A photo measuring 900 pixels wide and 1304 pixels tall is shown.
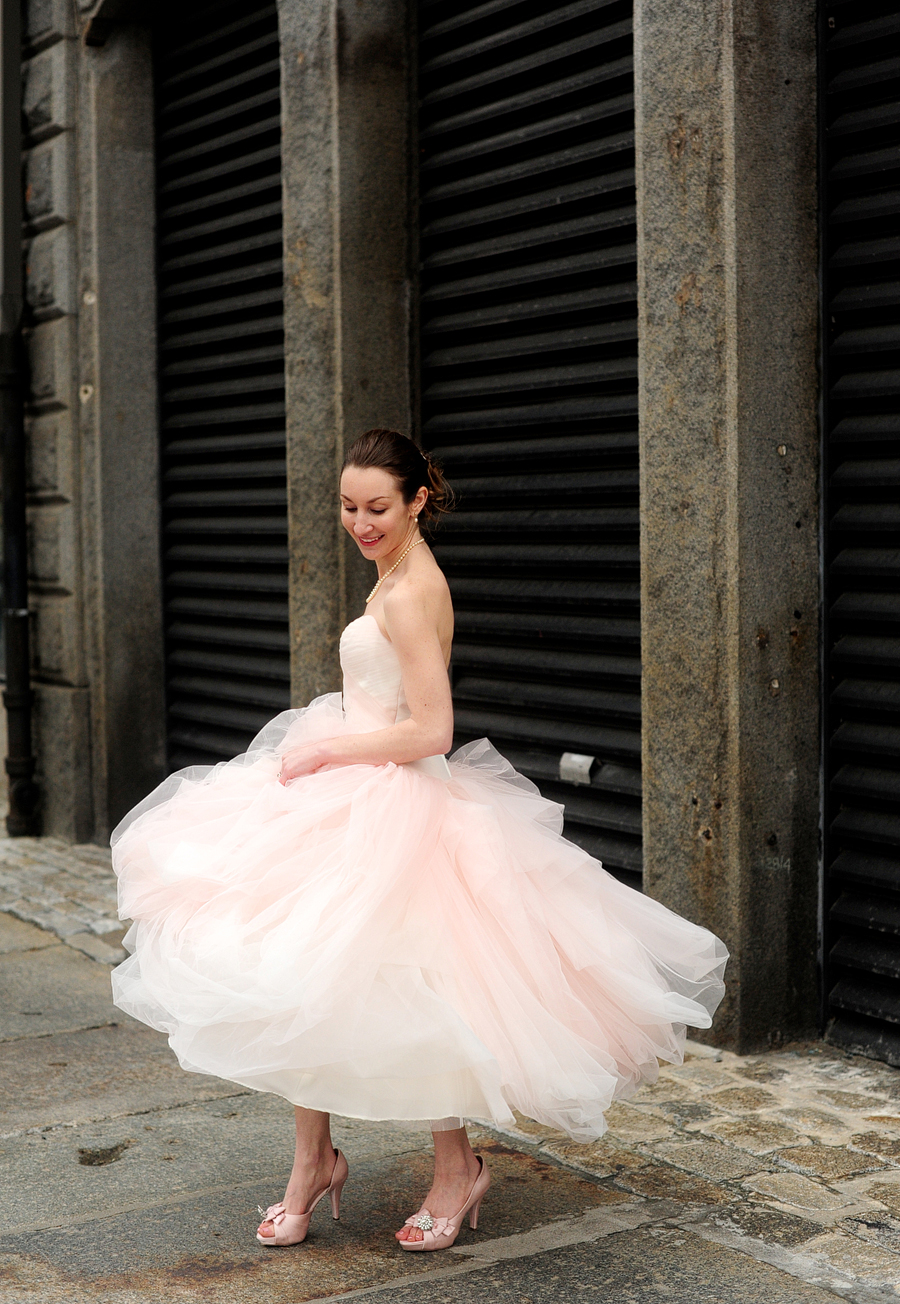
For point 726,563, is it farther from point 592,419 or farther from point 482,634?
point 482,634

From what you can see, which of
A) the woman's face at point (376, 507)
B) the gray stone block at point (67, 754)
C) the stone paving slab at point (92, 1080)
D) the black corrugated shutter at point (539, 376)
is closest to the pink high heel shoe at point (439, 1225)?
the stone paving slab at point (92, 1080)

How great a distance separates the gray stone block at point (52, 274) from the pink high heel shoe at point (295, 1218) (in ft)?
20.3

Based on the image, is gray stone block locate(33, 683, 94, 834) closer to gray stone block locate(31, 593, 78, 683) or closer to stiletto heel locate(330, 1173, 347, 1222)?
gray stone block locate(31, 593, 78, 683)

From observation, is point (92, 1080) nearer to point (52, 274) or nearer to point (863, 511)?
point (863, 511)

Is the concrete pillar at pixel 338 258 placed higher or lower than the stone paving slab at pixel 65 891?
higher

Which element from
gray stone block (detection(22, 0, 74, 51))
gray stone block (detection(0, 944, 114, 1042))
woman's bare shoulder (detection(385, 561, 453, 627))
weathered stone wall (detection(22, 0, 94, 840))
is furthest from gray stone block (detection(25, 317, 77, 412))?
woman's bare shoulder (detection(385, 561, 453, 627))

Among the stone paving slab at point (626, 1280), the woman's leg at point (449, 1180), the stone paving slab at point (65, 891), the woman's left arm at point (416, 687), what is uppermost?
the woman's left arm at point (416, 687)

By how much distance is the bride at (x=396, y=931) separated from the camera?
3.16 m

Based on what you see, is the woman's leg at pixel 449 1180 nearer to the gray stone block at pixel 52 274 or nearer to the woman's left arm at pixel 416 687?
the woman's left arm at pixel 416 687

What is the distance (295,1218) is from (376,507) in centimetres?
170

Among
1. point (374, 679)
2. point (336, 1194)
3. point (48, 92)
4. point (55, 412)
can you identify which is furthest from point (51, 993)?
point (48, 92)

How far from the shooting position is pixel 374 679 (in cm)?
360

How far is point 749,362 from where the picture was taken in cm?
474

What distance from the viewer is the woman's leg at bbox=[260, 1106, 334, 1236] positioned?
3.55 metres
